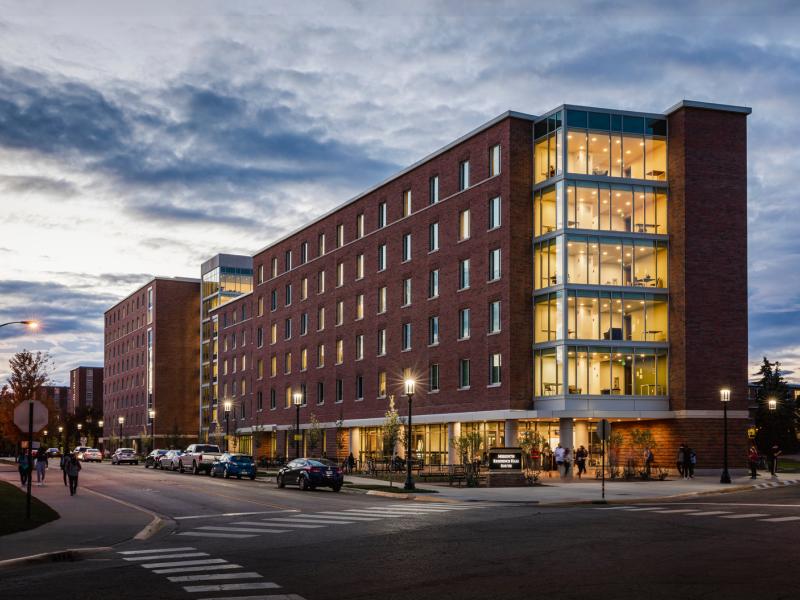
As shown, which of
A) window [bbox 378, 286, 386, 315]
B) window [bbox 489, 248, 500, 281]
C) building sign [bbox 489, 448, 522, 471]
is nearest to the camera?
building sign [bbox 489, 448, 522, 471]

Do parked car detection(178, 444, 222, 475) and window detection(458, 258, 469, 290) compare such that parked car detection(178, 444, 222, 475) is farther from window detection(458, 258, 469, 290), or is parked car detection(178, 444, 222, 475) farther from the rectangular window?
window detection(458, 258, 469, 290)

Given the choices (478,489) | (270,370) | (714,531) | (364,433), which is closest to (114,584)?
(714,531)

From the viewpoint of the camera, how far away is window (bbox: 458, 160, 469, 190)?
65.8 meters

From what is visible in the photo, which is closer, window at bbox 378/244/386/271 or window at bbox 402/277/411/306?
window at bbox 402/277/411/306

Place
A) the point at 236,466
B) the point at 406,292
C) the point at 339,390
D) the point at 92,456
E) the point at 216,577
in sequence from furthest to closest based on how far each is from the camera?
the point at 92,456 → the point at 339,390 → the point at 406,292 → the point at 236,466 → the point at 216,577

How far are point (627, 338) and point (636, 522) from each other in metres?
36.1

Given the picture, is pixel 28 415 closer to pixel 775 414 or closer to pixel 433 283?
pixel 433 283

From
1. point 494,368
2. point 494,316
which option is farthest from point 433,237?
point 494,368

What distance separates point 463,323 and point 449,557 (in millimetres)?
48075

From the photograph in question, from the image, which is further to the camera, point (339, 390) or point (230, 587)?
point (339, 390)

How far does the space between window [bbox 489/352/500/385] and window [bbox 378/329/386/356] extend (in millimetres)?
15892

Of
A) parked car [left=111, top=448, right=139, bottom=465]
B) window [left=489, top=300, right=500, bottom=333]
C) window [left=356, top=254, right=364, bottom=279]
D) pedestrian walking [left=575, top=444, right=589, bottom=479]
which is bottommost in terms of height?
parked car [left=111, top=448, right=139, bottom=465]

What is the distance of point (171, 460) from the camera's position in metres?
69.5

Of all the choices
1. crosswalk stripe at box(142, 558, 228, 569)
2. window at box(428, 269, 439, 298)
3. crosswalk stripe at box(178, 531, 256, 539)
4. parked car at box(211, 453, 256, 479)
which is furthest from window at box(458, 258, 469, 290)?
crosswalk stripe at box(142, 558, 228, 569)
